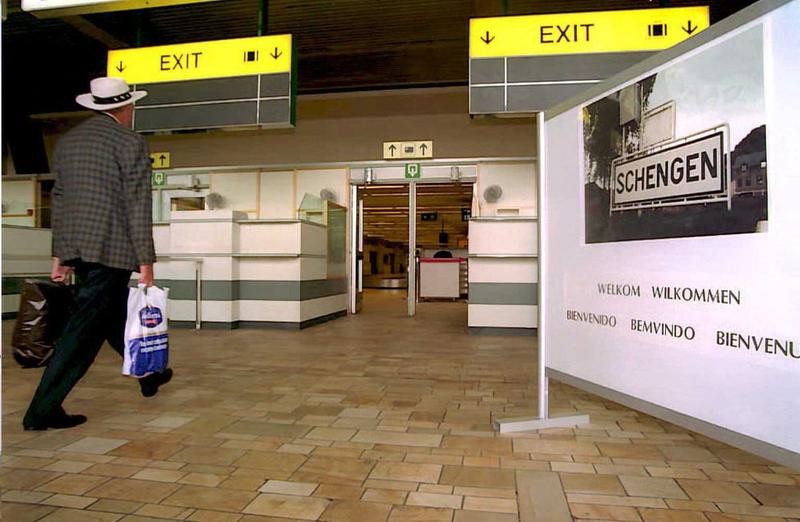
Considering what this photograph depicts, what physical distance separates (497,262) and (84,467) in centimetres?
524

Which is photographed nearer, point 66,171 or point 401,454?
point 401,454

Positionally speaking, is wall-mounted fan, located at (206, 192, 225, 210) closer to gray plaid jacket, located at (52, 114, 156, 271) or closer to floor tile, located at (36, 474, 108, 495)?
gray plaid jacket, located at (52, 114, 156, 271)

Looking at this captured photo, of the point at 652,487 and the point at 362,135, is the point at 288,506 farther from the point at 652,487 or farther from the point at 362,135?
the point at 362,135

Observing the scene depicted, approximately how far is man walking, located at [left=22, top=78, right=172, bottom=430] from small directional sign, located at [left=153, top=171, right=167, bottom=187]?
25.1 ft

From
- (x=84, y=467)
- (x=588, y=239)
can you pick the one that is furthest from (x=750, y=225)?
(x=84, y=467)

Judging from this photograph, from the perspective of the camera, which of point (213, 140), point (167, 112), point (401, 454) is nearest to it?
point (401, 454)

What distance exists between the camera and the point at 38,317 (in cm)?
416

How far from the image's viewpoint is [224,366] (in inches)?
171

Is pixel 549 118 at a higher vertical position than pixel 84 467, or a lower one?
higher

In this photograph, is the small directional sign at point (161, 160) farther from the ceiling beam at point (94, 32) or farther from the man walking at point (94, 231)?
the man walking at point (94, 231)

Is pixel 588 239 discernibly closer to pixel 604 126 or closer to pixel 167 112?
pixel 604 126

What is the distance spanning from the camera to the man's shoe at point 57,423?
2.60 m

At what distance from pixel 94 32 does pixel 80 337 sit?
265 inches

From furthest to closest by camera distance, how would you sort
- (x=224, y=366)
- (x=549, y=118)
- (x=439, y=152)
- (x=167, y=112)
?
1. (x=439, y=152)
2. (x=167, y=112)
3. (x=224, y=366)
4. (x=549, y=118)
